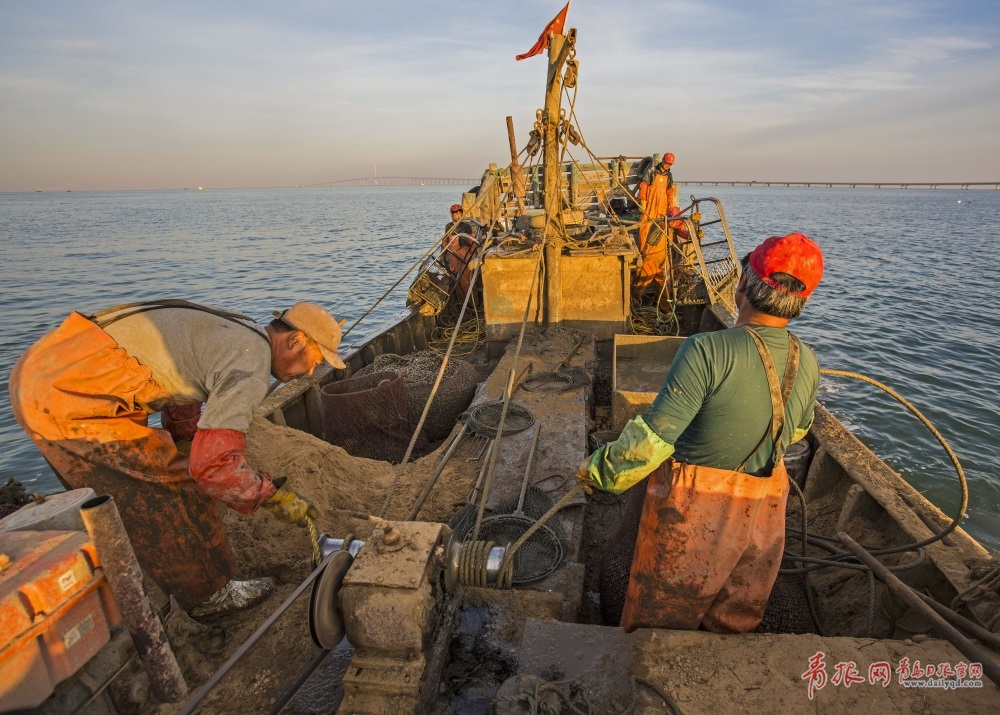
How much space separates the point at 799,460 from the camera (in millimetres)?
4477

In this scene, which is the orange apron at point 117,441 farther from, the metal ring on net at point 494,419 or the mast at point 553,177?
the mast at point 553,177

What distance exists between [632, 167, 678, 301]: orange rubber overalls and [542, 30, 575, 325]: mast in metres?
3.37

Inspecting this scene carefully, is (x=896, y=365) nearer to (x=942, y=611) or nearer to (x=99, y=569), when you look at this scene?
(x=942, y=611)

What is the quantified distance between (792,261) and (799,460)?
3.19m

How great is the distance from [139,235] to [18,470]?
134 ft

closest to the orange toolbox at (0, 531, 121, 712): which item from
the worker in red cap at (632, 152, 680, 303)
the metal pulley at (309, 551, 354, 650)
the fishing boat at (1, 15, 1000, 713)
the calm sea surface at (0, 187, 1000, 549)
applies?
the fishing boat at (1, 15, 1000, 713)

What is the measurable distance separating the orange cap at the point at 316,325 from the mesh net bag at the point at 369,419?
242 cm

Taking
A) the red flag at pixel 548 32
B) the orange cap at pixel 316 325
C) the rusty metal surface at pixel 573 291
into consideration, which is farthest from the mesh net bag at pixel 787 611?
the red flag at pixel 548 32

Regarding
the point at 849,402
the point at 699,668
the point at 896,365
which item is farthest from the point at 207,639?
the point at 896,365

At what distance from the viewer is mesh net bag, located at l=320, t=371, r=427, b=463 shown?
520 cm

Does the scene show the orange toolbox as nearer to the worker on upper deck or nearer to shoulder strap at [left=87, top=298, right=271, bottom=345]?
the worker on upper deck

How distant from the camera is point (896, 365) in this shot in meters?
11.4

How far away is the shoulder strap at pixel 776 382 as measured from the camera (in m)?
2.00

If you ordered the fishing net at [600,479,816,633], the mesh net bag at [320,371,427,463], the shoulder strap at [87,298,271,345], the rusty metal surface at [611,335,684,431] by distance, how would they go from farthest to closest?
the rusty metal surface at [611,335,684,431] → the mesh net bag at [320,371,427,463] → the fishing net at [600,479,816,633] → the shoulder strap at [87,298,271,345]
